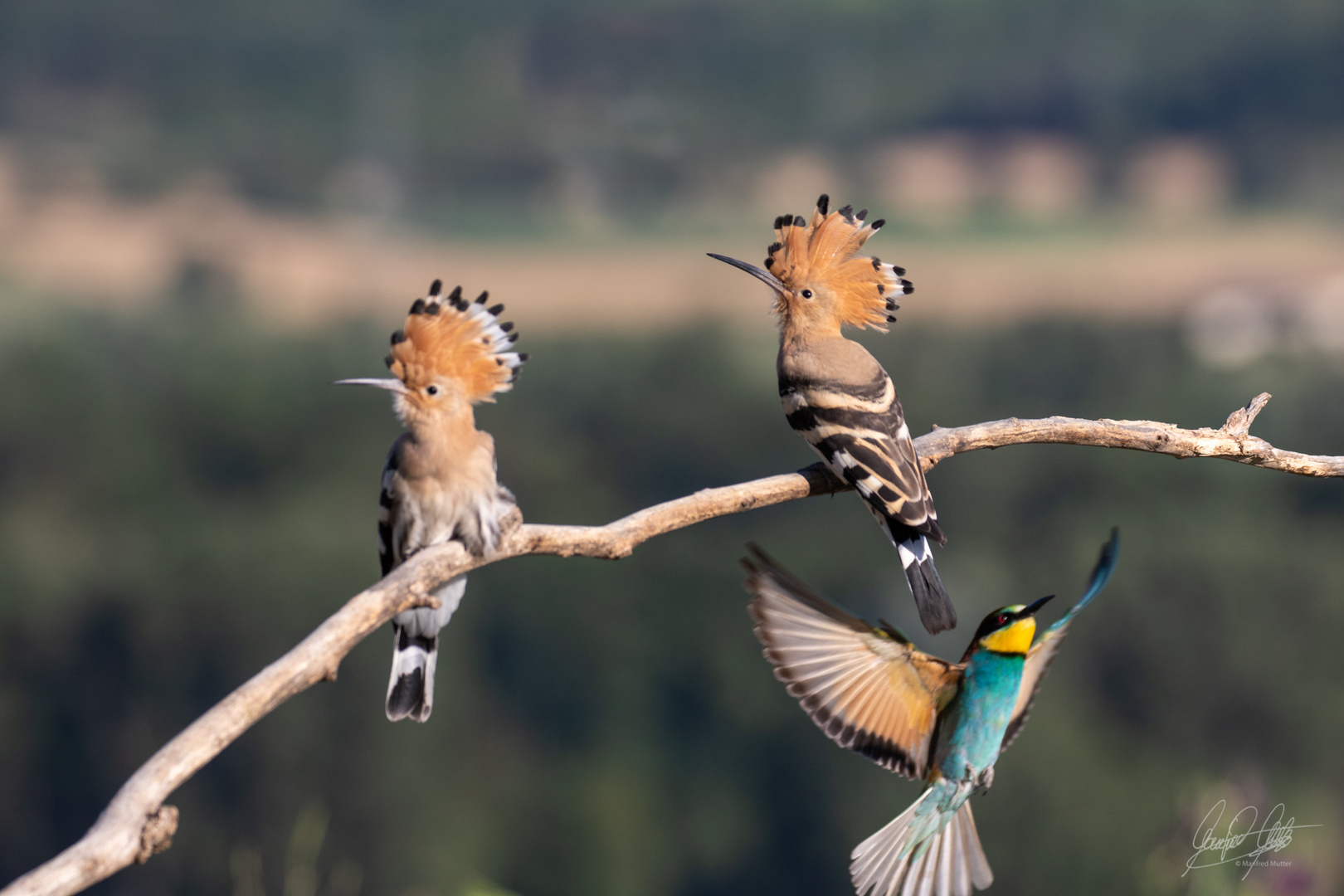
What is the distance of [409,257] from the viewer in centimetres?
4728

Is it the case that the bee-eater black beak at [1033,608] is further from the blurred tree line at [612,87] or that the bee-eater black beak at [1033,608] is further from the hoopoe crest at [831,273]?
the blurred tree line at [612,87]

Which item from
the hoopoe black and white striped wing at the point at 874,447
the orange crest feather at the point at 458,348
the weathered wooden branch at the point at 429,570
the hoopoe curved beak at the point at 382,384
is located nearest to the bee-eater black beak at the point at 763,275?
the hoopoe black and white striped wing at the point at 874,447

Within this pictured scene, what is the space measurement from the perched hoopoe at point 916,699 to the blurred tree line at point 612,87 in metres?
42.5

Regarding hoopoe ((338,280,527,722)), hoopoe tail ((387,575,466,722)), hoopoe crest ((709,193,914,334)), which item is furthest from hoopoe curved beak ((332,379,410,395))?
hoopoe crest ((709,193,914,334))

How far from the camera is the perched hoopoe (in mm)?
2236

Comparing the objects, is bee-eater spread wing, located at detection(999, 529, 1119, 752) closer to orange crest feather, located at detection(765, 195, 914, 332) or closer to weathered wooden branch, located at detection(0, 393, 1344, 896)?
weathered wooden branch, located at detection(0, 393, 1344, 896)

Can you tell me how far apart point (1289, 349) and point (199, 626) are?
36981 millimetres

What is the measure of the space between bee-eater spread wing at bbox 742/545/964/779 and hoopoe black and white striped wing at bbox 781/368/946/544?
0.78 meters

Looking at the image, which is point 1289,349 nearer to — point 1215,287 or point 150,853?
point 1215,287

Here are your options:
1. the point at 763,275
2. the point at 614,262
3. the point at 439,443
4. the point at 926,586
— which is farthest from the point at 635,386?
the point at 439,443

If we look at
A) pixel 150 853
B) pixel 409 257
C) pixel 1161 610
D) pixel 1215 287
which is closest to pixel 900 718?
pixel 150 853

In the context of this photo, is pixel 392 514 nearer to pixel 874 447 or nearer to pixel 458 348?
pixel 458 348

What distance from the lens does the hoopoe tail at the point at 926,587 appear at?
2969 mm

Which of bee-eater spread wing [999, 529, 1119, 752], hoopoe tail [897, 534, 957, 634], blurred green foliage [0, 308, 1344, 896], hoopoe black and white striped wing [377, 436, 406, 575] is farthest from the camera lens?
blurred green foliage [0, 308, 1344, 896]
